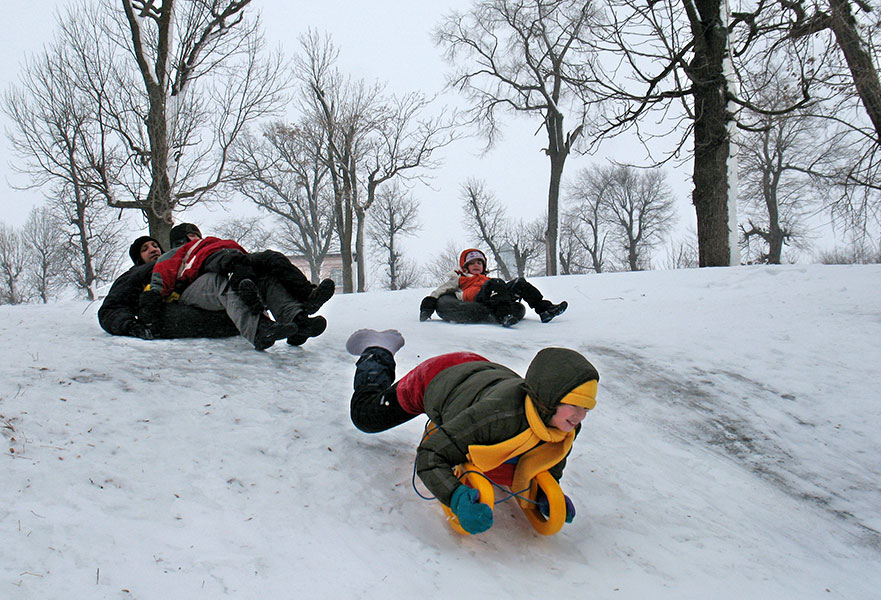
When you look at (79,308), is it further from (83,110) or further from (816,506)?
(83,110)

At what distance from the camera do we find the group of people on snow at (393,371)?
2.00 meters

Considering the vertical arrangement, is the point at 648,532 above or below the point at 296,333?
below

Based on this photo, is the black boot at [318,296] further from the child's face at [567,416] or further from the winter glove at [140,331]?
the child's face at [567,416]

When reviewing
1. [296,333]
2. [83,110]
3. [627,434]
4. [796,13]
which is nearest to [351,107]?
[83,110]

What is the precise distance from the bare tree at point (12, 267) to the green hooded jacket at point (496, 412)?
129 ft

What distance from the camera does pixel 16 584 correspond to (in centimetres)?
142

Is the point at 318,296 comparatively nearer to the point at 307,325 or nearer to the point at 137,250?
the point at 307,325

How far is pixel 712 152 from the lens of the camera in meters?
8.56

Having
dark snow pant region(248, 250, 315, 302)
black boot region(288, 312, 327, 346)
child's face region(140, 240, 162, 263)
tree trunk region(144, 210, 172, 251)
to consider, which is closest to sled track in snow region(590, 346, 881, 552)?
black boot region(288, 312, 327, 346)

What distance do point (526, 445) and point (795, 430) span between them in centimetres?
224

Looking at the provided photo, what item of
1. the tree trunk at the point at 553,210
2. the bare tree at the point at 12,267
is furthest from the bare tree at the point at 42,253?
the tree trunk at the point at 553,210

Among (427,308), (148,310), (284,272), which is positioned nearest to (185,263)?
(148,310)

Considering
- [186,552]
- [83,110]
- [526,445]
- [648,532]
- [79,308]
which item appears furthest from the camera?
[83,110]

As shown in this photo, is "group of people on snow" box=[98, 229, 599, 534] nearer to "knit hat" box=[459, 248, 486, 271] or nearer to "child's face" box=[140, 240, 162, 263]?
"child's face" box=[140, 240, 162, 263]
